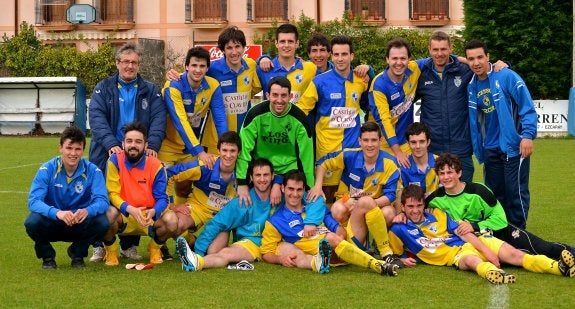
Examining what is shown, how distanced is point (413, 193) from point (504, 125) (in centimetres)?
123

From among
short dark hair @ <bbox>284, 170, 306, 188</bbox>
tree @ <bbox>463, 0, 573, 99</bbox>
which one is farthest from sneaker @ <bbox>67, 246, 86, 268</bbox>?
tree @ <bbox>463, 0, 573, 99</bbox>

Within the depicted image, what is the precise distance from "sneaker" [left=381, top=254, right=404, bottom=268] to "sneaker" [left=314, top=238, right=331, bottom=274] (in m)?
0.42

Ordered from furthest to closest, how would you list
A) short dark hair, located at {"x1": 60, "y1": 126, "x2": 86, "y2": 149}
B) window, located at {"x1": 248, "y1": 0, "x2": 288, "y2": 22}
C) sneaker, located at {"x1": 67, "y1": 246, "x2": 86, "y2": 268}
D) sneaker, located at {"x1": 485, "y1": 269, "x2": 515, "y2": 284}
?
window, located at {"x1": 248, "y1": 0, "x2": 288, "y2": 22} → sneaker, located at {"x1": 67, "y1": 246, "x2": 86, "y2": 268} → short dark hair, located at {"x1": 60, "y1": 126, "x2": 86, "y2": 149} → sneaker, located at {"x1": 485, "y1": 269, "x2": 515, "y2": 284}

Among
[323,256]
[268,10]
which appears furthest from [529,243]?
[268,10]

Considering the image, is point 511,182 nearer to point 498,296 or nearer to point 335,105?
point 335,105

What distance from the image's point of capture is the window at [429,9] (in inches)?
1226

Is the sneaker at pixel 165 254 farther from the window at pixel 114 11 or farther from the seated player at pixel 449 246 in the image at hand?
the window at pixel 114 11

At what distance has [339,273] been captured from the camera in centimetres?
648

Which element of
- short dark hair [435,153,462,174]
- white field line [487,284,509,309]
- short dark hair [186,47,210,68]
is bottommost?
white field line [487,284,509,309]

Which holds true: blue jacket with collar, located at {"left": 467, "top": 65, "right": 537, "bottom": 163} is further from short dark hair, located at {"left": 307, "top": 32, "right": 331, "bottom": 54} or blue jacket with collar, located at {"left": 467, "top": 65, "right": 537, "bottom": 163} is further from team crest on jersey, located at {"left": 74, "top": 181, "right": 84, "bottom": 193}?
team crest on jersey, located at {"left": 74, "top": 181, "right": 84, "bottom": 193}

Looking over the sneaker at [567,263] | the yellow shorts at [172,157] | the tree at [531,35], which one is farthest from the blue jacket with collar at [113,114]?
the tree at [531,35]

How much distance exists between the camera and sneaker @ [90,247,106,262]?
7.14 metres

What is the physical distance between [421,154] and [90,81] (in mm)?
22824

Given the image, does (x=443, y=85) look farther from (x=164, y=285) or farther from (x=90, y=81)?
(x=90, y=81)
